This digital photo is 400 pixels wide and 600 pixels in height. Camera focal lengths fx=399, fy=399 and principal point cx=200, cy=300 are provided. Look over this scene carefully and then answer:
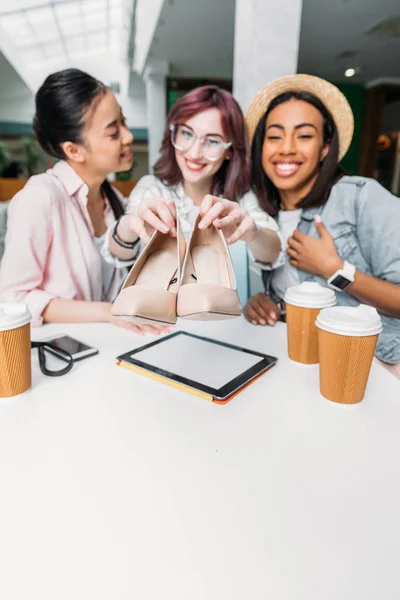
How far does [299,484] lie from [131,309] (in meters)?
0.31

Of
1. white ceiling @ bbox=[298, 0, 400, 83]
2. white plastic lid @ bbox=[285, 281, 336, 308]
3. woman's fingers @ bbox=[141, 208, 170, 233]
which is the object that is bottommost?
white plastic lid @ bbox=[285, 281, 336, 308]

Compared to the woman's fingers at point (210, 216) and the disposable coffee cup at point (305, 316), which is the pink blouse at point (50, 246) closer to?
the woman's fingers at point (210, 216)

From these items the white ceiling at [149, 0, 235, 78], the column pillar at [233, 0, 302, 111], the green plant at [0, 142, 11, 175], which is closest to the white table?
the column pillar at [233, 0, 302, 111]

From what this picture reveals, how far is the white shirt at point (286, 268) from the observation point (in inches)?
54.5

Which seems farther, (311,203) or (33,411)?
(311,203)

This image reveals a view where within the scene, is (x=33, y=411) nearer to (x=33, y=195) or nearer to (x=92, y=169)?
(x=33, y=195)

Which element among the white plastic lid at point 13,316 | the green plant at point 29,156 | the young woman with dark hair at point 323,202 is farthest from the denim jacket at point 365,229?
the green plant at point 29,156

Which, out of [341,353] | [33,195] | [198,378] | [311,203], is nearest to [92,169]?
[33,195]

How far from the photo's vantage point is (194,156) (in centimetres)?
133

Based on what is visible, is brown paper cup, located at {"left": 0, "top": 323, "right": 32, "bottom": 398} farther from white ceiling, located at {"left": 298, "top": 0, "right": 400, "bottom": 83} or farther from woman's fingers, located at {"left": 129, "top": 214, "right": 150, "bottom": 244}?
white ceiling, located at {"left": 298, "top": 0, "right": 400, "bottom": 83}

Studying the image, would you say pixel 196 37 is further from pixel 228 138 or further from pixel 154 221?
pixel 154 221

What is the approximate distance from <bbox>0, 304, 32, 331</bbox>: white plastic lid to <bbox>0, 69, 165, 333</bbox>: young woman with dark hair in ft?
1.25

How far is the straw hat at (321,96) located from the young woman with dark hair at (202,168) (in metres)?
0.11

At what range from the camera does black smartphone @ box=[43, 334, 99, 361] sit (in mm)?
809
